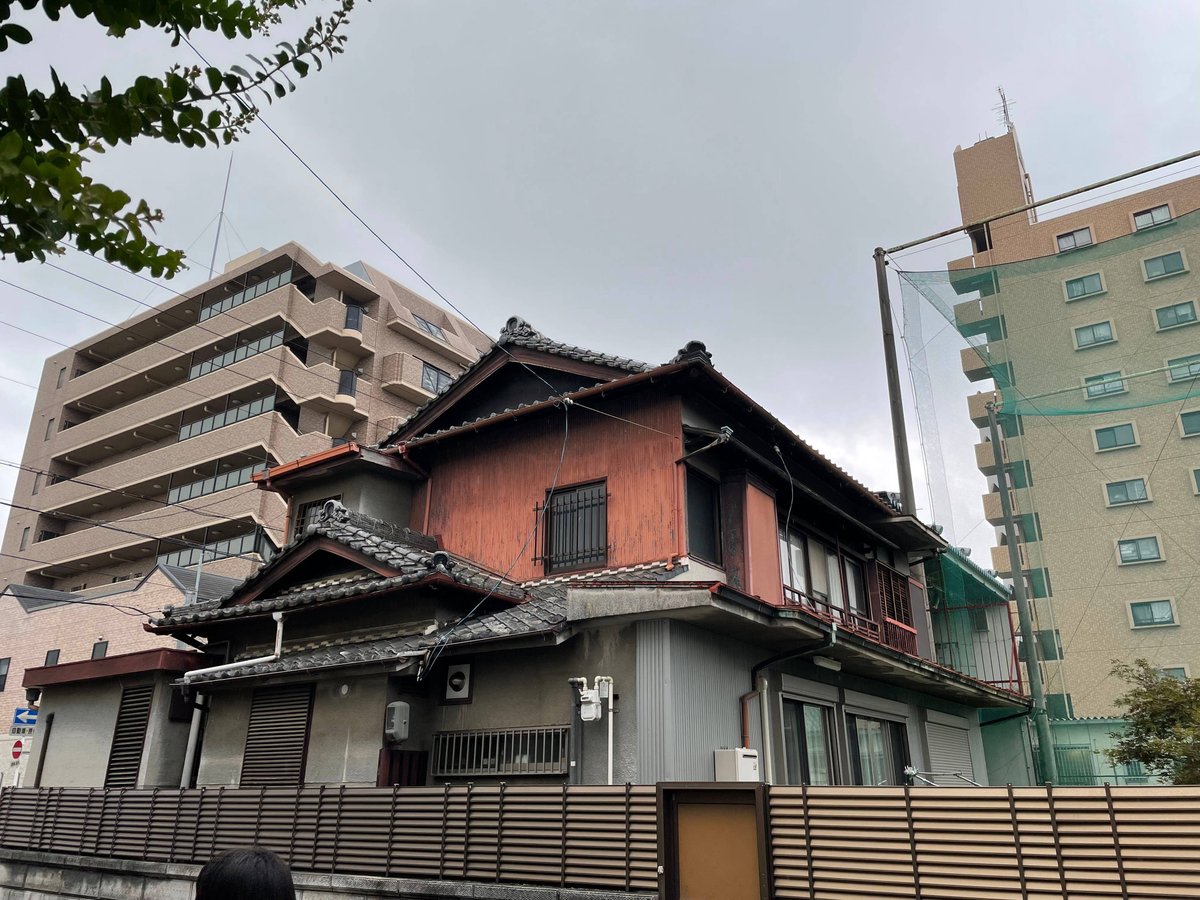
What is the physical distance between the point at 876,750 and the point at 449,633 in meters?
8.63

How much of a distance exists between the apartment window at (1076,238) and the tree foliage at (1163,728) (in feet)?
101

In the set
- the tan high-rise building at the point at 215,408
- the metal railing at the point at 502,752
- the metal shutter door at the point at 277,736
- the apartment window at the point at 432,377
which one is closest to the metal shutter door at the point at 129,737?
the metal shutter door at the point at 277,736

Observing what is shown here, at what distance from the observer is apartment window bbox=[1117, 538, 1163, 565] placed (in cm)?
1560

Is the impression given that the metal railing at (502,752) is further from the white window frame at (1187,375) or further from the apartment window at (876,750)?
the white window frame at (1187,375)

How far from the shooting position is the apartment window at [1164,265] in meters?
17.6

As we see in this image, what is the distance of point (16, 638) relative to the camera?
39.4 metres

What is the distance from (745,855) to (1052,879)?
2321 mm

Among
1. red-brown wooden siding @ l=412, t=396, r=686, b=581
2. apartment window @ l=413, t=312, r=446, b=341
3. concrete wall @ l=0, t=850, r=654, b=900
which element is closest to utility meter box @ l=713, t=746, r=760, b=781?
red-brown wooden siding @ l=412, t=396, r=686, b=581

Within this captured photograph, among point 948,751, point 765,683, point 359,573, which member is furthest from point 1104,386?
point 359,573

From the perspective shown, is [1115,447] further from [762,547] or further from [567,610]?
[567,610]

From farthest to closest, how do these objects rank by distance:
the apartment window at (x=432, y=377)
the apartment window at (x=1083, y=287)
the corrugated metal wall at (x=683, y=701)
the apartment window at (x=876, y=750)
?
the apartment window at (x=432, y=377) → the apartment window at (x=1083, y=287) → the apartment window at (x=876, y=750) → the corrugated metal wall at (x=683, y=701)

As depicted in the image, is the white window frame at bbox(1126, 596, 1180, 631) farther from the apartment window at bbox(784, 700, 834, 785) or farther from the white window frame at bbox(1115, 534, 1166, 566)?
the apartment window at bbox(784, 700, 834, 785)

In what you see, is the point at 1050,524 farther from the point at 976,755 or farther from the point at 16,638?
the point at 16,638

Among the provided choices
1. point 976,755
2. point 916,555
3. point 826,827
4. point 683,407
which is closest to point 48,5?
point 826,827
